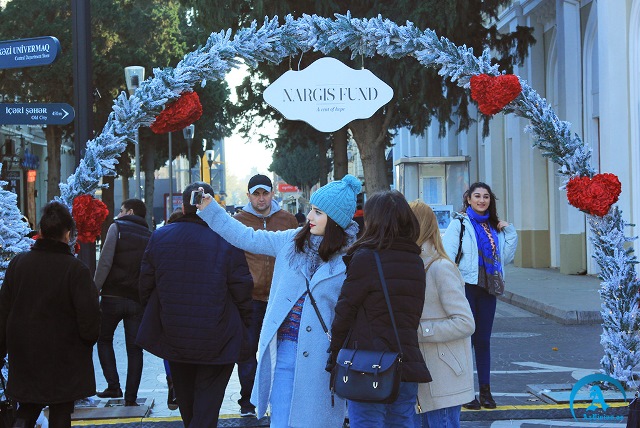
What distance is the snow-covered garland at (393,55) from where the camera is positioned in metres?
8.33

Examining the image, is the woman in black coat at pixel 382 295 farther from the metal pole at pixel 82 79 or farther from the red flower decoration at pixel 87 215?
the metal pole at pixel 82 79

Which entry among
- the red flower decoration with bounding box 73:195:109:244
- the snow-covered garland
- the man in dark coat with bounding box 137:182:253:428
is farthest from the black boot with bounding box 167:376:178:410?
the man in dark coat with bounding box 137:182:253:428

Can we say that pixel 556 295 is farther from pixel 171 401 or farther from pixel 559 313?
pixel 171 401

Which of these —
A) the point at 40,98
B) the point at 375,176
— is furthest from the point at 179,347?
the point at 40,98

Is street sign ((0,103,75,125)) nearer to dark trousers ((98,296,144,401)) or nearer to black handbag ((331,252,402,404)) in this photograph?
dark trousers ((98,296,144,401))

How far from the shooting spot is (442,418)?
557 cm

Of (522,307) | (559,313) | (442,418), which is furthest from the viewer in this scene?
(522,307)

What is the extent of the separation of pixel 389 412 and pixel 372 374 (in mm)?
353

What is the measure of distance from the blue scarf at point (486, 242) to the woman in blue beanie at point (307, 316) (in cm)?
292

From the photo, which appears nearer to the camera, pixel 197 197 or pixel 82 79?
pixel 197 197

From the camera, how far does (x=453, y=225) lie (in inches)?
327

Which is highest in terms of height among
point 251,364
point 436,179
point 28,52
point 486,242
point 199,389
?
point 28,52

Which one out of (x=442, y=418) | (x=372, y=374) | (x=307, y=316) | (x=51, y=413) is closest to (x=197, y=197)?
(x=307, y=316)

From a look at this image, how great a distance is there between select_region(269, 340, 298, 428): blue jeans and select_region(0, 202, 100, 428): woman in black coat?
1.34 meters
